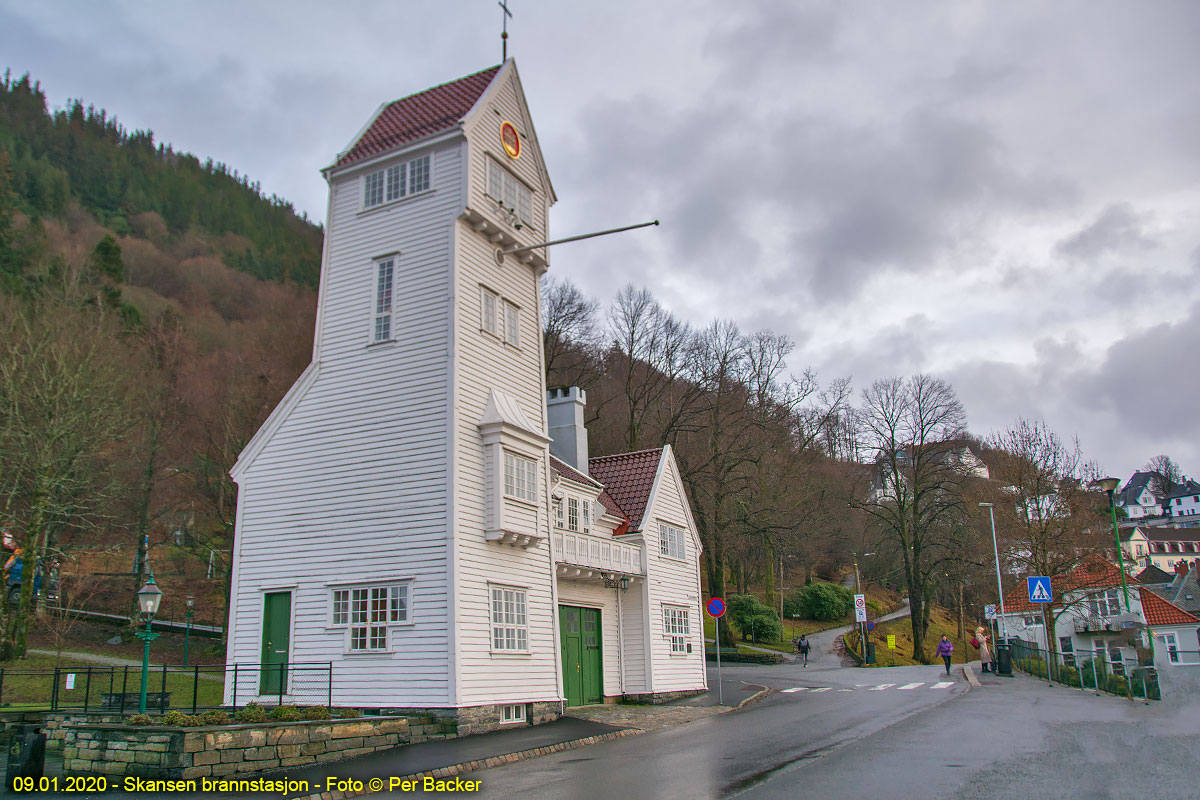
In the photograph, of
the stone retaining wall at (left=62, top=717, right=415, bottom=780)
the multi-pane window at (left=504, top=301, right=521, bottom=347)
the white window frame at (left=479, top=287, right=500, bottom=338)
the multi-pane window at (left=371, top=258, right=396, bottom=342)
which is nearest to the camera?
the stone retaining wall at (left=62, top=717, right=415, bottom=780)

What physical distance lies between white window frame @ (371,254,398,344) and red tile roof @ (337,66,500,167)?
3156 mm

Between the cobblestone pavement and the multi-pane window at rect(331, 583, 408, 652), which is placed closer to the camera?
the multi-pane window at rect(331, 583, 408, 652)

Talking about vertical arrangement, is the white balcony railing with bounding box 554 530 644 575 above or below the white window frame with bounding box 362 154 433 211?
below

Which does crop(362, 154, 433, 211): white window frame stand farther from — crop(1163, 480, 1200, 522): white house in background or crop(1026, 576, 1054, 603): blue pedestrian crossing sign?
crop(1163, 480, 1200, 522): white house in background

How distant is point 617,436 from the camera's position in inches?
2084

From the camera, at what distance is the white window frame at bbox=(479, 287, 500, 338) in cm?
2198

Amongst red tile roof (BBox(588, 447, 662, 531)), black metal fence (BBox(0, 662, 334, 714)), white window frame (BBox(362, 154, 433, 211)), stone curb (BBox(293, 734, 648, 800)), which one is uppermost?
white window frame (BBox(362, 154, 433, 211))

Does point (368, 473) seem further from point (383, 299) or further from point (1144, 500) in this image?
point (1144, 500)

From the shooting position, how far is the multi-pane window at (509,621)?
→ 784 inches

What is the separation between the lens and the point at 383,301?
21844 mm

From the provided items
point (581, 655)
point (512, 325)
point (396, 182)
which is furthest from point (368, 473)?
point (581, 655)

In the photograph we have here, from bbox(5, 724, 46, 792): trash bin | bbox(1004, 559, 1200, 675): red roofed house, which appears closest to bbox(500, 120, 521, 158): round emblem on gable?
bbox(5, 724, 46, 792): trash bin

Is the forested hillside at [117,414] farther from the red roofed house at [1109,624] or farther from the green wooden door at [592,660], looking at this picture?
the red roofed house at [1109,624]

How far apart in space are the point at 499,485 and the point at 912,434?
41843 mm
